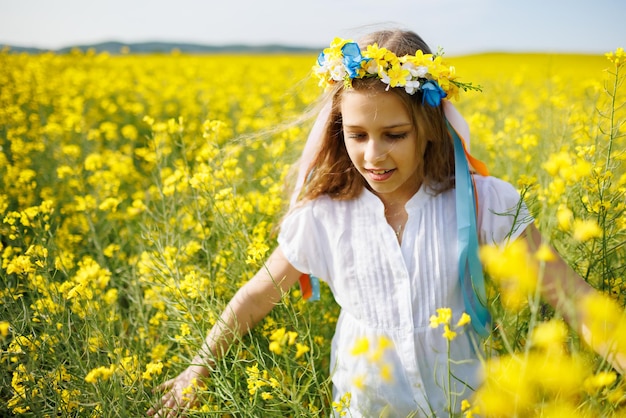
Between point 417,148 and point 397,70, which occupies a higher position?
point 397,70

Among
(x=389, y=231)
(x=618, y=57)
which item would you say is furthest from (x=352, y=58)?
(x=618, y=57)

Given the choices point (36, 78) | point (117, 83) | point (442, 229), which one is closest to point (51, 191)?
point (442, 229)

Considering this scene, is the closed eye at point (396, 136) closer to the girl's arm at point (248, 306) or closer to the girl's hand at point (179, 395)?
the girl's arm at point (248, 306)

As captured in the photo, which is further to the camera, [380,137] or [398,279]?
[398,279]

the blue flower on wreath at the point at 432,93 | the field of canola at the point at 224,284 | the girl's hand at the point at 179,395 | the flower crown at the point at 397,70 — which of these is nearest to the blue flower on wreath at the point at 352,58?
the flower crown at the point at 397,70

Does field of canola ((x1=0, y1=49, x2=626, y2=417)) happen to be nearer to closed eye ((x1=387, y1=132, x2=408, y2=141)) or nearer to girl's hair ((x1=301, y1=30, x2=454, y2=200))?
girl's hair ((x1=301, y1=30, x2=454, y2=200))

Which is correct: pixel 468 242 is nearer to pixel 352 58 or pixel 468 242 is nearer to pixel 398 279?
pixel 398 279

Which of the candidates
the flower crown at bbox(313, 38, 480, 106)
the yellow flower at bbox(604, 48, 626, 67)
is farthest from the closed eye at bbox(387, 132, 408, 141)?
the yellow flower at bbox(604, 48, 626, 67)

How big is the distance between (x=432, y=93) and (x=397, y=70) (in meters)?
0.12

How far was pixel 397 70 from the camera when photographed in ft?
4.06

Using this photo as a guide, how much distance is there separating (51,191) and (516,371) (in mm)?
3094

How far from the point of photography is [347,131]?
1303 mm

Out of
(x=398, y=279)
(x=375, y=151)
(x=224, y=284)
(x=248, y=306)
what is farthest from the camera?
(x=224, y=284)

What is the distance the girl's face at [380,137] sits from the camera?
1.24 m
